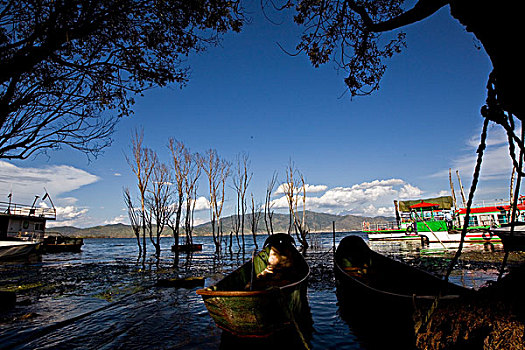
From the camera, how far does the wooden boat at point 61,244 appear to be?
35.8 meters

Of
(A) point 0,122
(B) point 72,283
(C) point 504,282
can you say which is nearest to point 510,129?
(C) point 504,282

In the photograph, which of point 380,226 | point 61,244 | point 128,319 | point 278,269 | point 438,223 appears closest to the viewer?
point 128,319

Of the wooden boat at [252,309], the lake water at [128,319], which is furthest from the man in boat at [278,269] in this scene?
the wooden boat at [252,309]

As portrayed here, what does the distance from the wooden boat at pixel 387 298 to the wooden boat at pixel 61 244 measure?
3985cm

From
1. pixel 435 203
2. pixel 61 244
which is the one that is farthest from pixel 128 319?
pixel 435 203

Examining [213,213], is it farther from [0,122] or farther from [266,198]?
[0,122]

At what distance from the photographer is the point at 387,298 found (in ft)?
16.6

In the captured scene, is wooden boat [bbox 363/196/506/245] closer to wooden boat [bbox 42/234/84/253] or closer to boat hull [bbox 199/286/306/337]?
boat hull [bbox 199/286/306/337]

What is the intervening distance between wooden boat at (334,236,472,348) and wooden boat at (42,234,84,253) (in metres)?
39.9

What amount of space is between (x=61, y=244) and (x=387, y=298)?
1700 inches

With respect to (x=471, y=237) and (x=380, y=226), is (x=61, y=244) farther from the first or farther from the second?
(x=471, y=237)

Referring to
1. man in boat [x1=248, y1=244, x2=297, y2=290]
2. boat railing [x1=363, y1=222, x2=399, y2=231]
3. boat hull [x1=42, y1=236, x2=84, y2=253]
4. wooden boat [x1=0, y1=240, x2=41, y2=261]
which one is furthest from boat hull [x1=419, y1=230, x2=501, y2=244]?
boat hull [x1=42, y1=236, x2=84, y2=253]

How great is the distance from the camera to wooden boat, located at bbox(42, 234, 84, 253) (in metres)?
35.8

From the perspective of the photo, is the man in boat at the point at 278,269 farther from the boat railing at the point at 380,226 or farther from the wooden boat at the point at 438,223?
the boat railing at the point at 380,226
